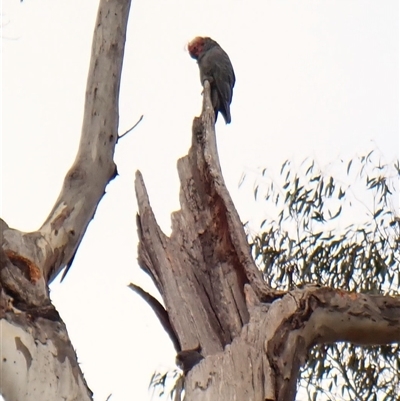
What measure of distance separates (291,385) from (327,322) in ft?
0.86

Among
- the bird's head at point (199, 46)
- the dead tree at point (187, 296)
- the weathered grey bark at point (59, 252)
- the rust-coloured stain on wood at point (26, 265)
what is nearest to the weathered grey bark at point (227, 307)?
the dead tree at point (187, 296)

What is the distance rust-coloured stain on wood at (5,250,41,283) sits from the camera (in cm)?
209

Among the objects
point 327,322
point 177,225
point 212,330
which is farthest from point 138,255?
point 327,322

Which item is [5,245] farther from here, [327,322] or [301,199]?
[301,199]

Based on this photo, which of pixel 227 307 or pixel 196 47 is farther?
pixel 196 47

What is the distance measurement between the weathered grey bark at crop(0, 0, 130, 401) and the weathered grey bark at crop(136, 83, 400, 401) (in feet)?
0.90

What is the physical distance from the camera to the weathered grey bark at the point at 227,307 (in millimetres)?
2279

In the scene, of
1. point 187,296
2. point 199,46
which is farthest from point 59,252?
point 199,46

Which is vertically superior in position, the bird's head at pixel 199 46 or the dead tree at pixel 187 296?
the bird's head at pixel 199 46

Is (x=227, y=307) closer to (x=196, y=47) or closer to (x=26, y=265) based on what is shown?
(x=26, y=265)

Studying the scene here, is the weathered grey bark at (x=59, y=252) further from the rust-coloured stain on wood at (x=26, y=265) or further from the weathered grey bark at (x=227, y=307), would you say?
the weathered grey bark at (x=227, y=307)

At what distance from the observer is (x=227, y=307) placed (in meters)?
2.58

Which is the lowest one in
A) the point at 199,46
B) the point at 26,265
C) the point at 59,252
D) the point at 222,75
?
the point at 26,265

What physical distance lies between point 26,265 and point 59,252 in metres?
0.20
